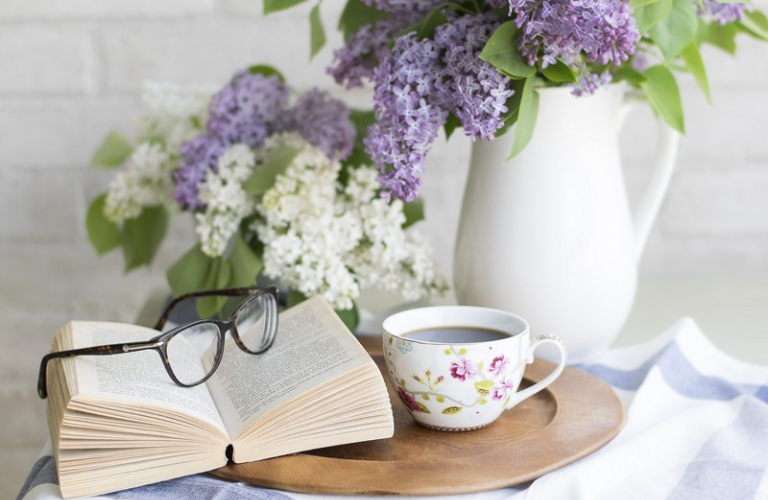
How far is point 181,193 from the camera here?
0.86m

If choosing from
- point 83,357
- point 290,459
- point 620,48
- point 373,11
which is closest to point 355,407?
point 290,459

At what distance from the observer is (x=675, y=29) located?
2.10 feet

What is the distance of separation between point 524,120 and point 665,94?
152mm

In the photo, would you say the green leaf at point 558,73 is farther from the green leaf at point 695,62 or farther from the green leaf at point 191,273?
the green leaf at point 191,273

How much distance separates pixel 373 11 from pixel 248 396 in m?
0.41

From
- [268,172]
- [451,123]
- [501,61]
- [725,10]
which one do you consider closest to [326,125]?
[268,172]

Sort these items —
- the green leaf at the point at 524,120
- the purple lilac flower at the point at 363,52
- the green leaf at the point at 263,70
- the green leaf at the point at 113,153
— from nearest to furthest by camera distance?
the green leaf at the point at 524,120
the purple lilac flower at the point at 363,52
the green leaf at the point at 263,70
the green leaf at the point at 113,153

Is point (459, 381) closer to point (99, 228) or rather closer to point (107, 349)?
point (107, 349)

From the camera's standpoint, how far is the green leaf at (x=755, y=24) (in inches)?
28.6

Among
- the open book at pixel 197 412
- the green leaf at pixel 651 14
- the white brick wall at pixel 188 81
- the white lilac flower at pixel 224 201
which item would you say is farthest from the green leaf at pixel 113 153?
the green leaf at pixel 651 14

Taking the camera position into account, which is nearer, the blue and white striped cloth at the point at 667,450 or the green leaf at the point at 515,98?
the blue and white striped cloth at the point at 667,450

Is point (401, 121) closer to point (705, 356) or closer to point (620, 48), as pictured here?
point (620, 48)

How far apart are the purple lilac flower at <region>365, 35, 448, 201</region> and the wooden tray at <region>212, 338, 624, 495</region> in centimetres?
18

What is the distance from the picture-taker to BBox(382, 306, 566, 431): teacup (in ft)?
1.91
